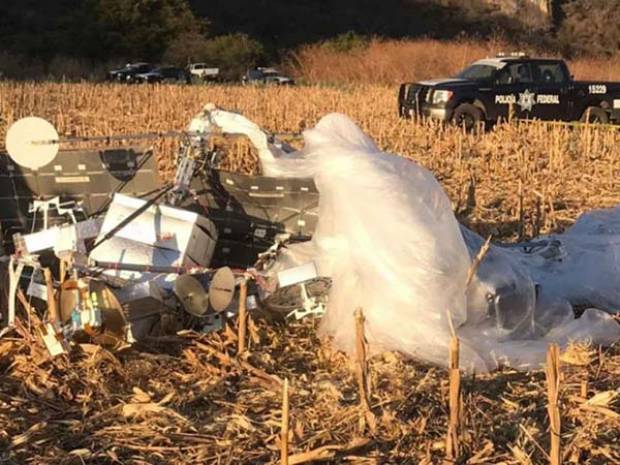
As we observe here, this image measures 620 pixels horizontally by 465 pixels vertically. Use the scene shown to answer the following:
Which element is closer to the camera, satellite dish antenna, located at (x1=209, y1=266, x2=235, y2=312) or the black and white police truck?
satellite dish antenna, located at (x1=209, y1=266, x2=235, y2=312)

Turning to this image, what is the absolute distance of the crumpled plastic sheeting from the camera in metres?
4.18

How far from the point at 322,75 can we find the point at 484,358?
3259cm

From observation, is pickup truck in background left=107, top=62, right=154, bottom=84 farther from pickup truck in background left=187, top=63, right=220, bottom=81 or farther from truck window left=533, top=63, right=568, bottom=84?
truck window left=533, top=63, right=568, bottom=84

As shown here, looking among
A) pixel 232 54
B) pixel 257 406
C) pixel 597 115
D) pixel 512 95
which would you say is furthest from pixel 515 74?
pixel 232 54

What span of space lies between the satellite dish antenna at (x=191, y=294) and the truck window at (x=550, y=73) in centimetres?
1337

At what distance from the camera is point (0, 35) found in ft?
160

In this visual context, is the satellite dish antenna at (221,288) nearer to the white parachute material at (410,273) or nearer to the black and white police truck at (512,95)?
the white parachute material at (410,273)

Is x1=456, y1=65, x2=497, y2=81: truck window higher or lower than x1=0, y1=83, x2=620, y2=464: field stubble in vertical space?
higher

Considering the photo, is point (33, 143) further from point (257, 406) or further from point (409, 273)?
point (409, 273)

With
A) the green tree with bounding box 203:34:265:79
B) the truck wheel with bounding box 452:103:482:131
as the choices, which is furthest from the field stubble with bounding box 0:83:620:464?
the green tree with bounding box 203:34:265:79

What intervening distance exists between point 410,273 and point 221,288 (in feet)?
2.99

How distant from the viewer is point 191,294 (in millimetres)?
4348

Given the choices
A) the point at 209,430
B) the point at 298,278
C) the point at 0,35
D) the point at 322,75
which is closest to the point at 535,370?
the point at 298,278

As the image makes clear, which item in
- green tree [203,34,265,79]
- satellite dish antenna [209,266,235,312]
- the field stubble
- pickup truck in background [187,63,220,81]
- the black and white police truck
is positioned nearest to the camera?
the field stubble
